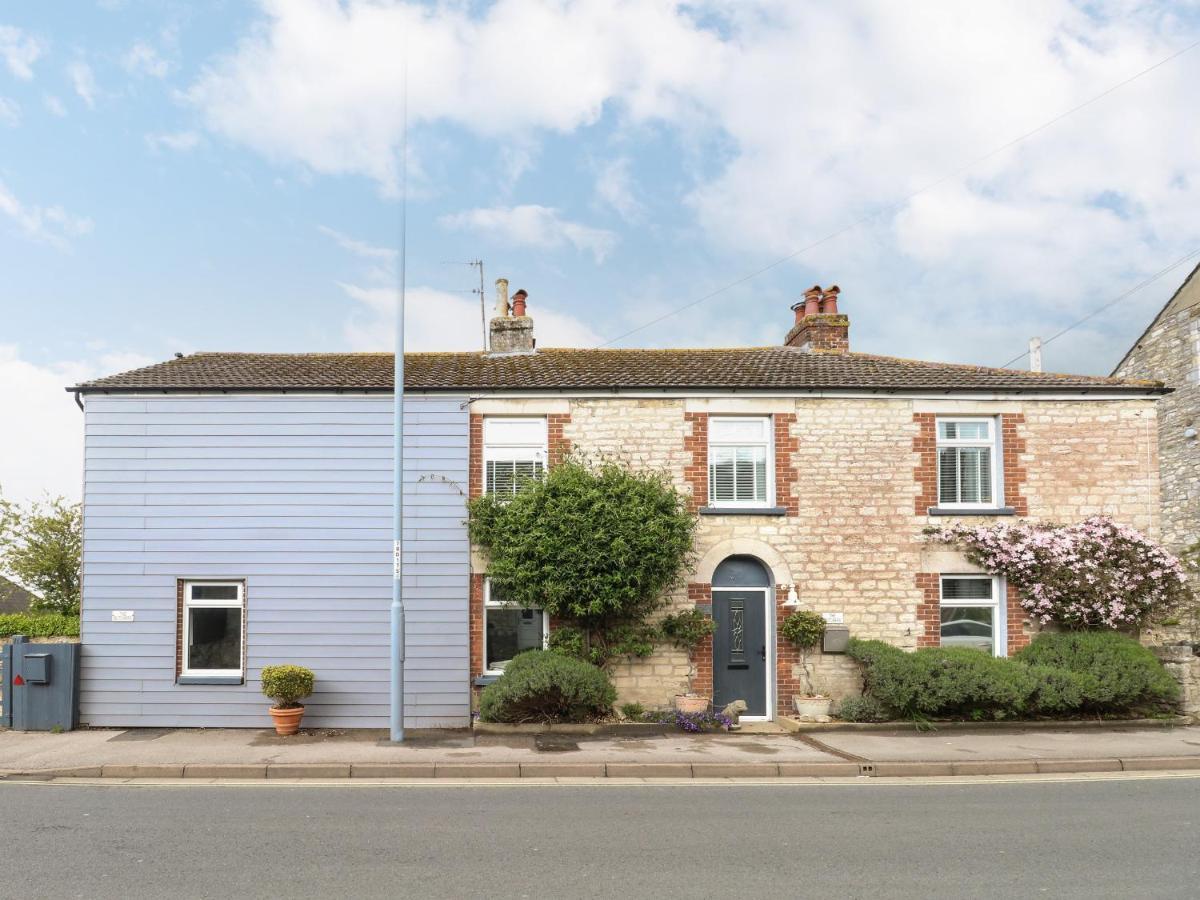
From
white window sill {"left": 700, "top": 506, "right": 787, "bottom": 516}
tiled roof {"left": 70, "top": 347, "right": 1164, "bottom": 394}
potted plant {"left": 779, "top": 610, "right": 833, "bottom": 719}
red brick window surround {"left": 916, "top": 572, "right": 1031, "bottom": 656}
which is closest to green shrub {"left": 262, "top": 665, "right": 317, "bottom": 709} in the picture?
tiled roof {"left": 70, "top": 347, "right": 1164, "bottom": 394}

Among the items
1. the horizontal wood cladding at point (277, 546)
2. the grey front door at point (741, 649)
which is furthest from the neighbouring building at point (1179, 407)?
the horizontal wood cladding at point (277, 546)

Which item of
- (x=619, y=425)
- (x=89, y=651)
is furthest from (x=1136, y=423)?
(x=89, y=651)

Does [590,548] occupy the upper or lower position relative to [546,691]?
upper

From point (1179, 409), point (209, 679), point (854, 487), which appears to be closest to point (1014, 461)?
point (854, 487)

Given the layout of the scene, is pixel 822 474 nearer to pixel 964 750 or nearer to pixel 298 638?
pixel 964 750

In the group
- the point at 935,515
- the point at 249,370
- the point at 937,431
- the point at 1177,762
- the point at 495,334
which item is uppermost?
the point at 495,334

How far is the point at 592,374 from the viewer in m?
15.2

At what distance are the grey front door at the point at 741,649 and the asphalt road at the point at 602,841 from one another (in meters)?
4.21

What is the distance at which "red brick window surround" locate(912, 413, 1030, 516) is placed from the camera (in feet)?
48.4

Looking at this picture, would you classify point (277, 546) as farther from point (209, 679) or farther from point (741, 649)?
point (741, 649)

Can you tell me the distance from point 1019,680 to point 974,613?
5.59ft

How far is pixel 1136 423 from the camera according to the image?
1488 centimetres

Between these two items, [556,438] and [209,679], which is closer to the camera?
[209,679]

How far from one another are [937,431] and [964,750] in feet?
17.4
